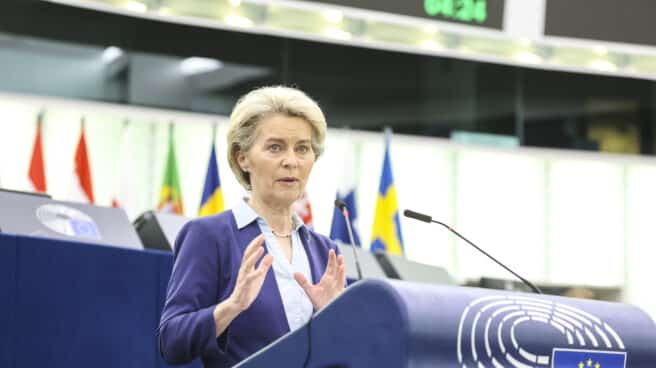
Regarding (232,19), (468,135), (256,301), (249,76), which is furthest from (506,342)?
(468,135)

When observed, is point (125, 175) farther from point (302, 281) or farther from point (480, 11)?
point (302, 281)

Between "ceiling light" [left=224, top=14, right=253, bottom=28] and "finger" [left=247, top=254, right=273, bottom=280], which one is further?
"ceiling light" [left=224, top=14, right=253, bottom=28]

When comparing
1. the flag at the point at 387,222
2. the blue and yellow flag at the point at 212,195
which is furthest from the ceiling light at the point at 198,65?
the flag at the point at 387,222

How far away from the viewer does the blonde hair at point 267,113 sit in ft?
7.25

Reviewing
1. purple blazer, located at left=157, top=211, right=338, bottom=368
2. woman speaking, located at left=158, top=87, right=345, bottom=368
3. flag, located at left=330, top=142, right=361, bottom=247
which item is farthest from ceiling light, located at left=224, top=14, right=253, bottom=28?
purple blazer, located at left=157, top=211, right=338, bottom=368

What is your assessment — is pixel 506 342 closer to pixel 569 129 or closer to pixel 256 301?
pixel 256 301

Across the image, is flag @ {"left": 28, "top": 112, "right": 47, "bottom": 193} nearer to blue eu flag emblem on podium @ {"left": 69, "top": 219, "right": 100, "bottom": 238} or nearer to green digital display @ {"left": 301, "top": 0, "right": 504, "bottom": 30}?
green digital display @ {"left": 301, "top": 0, "right": 504, "bottom": 30}

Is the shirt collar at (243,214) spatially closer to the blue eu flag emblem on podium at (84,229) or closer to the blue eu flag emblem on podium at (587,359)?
the blue eu flag emblem on podium at (587,359)

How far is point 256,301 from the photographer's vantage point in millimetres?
2088

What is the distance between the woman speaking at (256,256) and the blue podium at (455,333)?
12.5 inches

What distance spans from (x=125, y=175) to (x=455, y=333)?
27.9ft

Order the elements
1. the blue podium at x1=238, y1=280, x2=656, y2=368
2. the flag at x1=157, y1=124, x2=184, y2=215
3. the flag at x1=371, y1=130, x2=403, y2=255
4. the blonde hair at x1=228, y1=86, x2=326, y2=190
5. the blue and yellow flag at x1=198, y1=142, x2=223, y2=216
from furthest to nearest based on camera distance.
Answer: the flag at x1=157, y1=124, x2=184, y2=215
the flag at x1=371, y1=130, x2=403, y2=255
the blue and yellow flag at x1=198, y1=142, x2=223, y2=216
the blonde hair at x1=228, y1=86, x2=326, y2=190
the blue podium at x1=238, y1=280, x2=656, y2=368

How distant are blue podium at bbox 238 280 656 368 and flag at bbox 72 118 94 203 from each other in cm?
730

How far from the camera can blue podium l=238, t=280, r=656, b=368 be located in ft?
4.87
